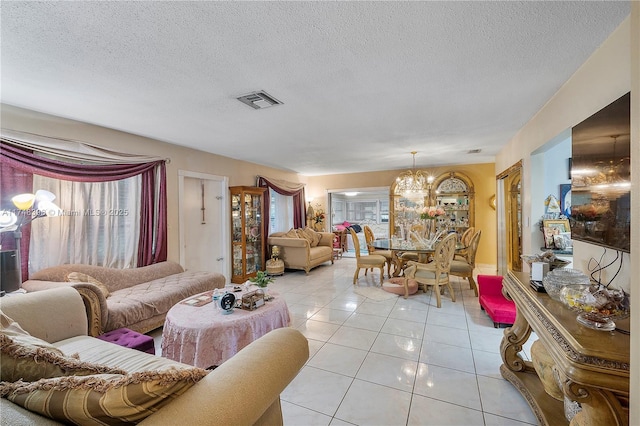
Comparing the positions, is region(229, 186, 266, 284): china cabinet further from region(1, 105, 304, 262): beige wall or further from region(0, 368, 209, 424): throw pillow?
region(0, 368, 209, 424): throw pillow

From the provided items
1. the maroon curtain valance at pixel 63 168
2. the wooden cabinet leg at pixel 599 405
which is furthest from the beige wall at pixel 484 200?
the maroon curtain valance at pixel 63 168

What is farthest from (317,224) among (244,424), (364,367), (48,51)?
(244,424)

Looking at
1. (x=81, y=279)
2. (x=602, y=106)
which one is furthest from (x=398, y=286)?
(x=81, y=279)

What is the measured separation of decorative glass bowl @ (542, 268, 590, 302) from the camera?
1.57 metres

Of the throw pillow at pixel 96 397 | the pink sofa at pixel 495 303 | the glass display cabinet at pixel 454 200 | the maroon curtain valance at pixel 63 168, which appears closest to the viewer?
the throw pillow at pixel 96 397

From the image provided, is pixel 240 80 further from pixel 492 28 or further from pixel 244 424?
pixel 244 424

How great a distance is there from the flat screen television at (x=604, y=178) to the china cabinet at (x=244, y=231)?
4556 millimetres

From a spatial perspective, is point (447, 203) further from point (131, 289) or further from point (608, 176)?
point (131, 289)

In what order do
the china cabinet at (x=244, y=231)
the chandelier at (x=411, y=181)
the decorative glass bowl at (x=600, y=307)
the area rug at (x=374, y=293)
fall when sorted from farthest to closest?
the chandelier at (x=411, y=181) → the china cabinet at (x=244, y=231) → the area rug at (x=374, y=293) → the decorative glass bowl at (x=600, y=307)

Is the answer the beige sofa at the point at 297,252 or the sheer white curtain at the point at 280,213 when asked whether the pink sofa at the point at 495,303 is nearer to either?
the beige sofa at the point at 297,252

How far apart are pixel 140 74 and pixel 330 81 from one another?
1.44 metres

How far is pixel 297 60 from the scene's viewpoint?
1.81 metres

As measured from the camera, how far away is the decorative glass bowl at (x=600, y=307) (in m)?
1.21

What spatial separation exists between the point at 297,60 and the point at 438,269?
3154mm
